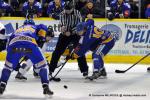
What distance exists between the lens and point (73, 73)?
28.4 feet

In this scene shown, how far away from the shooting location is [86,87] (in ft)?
23.5

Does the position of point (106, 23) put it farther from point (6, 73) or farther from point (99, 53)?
point (6, 73)

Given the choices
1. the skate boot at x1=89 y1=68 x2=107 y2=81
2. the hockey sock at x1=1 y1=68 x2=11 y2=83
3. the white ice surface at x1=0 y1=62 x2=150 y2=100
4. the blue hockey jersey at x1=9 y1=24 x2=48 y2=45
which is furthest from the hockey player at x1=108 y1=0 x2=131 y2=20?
the hockey sock at x1=1 y1=68 x2=11 y2=83

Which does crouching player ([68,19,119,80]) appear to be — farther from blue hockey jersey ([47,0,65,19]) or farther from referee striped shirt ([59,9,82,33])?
blue hockey jersey ([47,0,65,19])

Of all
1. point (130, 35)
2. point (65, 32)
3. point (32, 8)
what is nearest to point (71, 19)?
point (65, 32)

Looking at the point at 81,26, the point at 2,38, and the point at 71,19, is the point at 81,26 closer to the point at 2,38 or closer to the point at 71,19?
the point at 71,19

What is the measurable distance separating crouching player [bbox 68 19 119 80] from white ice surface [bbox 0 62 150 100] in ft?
0.89

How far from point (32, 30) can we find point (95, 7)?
4051 mm

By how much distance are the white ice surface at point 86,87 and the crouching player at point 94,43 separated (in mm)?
271

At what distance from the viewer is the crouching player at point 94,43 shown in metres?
7.41

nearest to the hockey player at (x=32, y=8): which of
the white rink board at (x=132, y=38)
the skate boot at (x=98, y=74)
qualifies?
the white rink board at (x=132, y=38)

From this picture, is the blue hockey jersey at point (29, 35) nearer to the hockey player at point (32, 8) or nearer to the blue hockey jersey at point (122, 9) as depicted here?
the hockey player at point (32, 8)

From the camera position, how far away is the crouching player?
24.3 feet

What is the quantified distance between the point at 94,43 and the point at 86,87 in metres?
0.87
